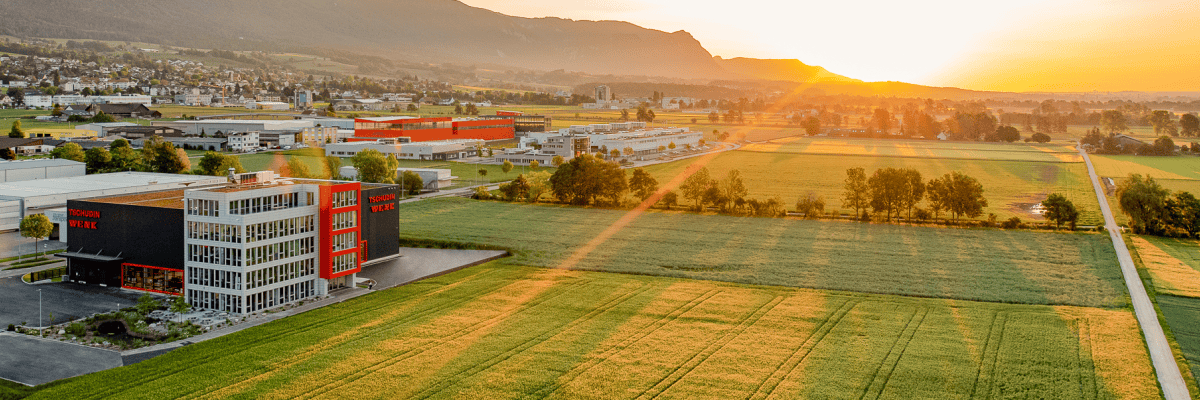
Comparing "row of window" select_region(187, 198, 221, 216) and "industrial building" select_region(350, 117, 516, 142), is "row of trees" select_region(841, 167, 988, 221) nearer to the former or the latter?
"row of window" select_region(187, 198, 221, 216)

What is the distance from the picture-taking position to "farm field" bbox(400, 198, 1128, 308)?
30969 mm

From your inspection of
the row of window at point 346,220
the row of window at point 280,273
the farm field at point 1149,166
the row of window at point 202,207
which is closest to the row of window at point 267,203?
the row of window at point 202,207

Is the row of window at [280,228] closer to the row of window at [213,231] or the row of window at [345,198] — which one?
the row of window at [213,231]

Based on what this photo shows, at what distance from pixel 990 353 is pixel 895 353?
8.42ft

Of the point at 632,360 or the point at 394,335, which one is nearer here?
the point at 632,360

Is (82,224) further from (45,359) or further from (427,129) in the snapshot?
(427,129)

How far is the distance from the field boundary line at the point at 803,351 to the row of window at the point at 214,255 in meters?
16.4

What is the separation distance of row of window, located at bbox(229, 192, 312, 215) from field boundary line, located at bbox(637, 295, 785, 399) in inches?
573

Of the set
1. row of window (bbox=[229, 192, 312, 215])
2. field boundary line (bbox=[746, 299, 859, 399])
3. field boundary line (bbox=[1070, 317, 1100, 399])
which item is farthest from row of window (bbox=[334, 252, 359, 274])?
field boundary line (bbox=[1070, 317, 1100, 399])

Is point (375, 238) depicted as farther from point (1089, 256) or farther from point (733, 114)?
point (733, 114)

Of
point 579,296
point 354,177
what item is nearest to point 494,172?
point 354,177

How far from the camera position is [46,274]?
101 ft

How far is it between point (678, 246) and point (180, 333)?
21530mm

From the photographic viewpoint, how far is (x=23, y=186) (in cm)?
4450
